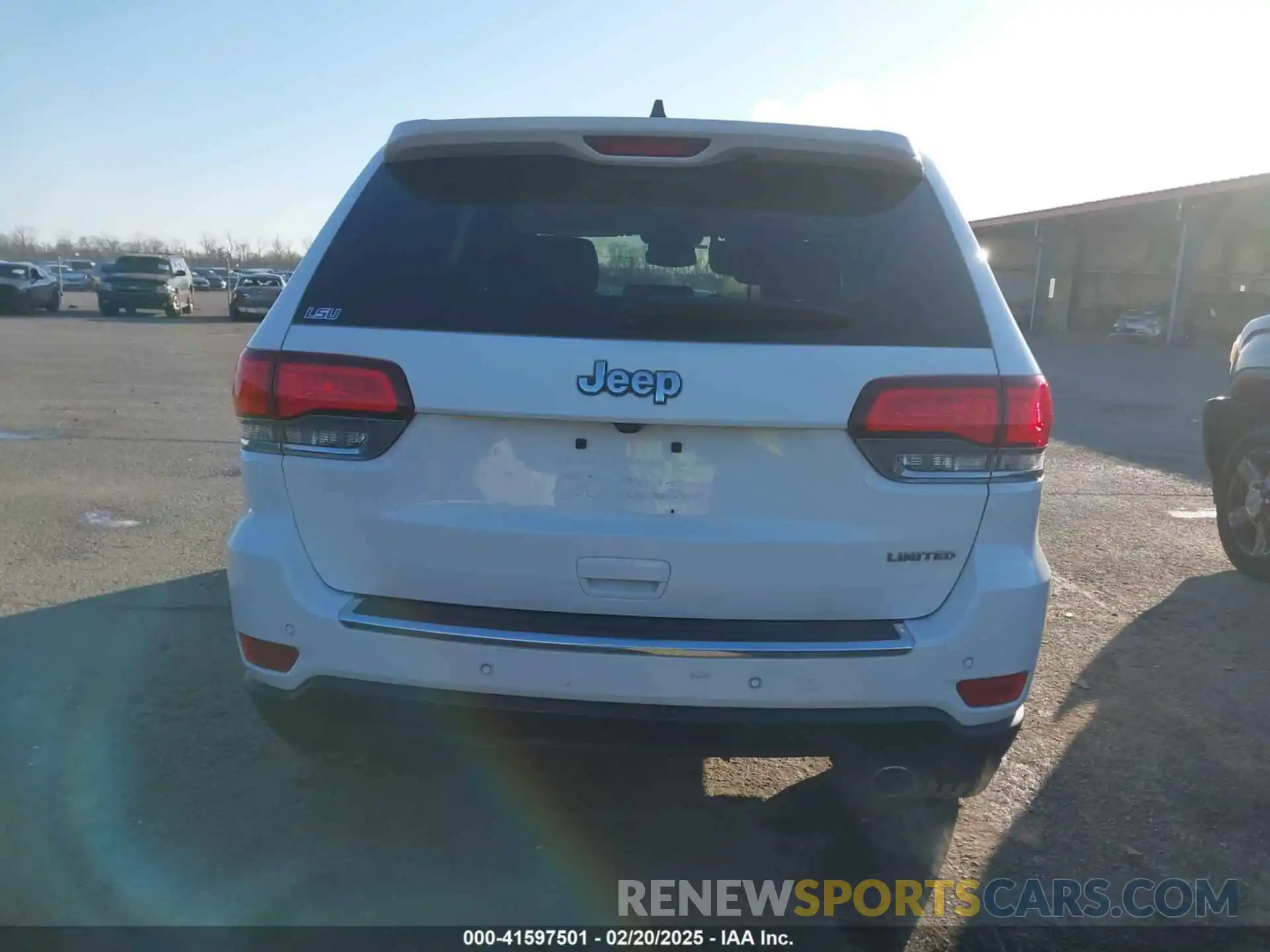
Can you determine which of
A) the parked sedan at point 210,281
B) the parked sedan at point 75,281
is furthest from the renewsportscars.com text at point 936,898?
the parked sedan at point 210,281

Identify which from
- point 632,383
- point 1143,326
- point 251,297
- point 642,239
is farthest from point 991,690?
point 1143,326

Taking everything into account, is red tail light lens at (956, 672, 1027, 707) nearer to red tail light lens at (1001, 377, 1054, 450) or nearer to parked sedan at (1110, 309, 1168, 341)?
red tail light lens at (1001, 377, 1054, 450)

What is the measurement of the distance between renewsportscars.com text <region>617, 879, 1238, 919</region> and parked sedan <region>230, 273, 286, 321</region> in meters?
34.3

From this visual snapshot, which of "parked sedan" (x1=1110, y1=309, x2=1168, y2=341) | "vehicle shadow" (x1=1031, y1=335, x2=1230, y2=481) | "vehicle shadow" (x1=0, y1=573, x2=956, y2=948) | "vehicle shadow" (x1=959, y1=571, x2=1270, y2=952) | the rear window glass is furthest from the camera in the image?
"parked sedan" (x1=1110, y1=309, x2=1168, y2=341)

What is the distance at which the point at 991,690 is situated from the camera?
246 centimetres

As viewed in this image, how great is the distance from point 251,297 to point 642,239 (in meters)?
35.2

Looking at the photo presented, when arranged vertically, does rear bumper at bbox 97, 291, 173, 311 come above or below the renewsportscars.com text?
above

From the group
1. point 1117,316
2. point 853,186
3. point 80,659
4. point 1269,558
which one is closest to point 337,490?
point 853,186

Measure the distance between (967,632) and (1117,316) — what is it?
49752 mm

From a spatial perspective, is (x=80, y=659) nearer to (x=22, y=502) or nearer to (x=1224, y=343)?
(x=22, y=502)

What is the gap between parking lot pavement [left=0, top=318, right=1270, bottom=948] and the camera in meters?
2.83

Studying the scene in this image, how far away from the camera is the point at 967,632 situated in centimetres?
241

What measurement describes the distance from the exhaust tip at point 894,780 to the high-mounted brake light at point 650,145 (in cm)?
160

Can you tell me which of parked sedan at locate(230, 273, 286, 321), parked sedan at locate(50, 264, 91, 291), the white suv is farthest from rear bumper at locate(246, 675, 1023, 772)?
parked sedan at locate(50, 264, 91, 291)
